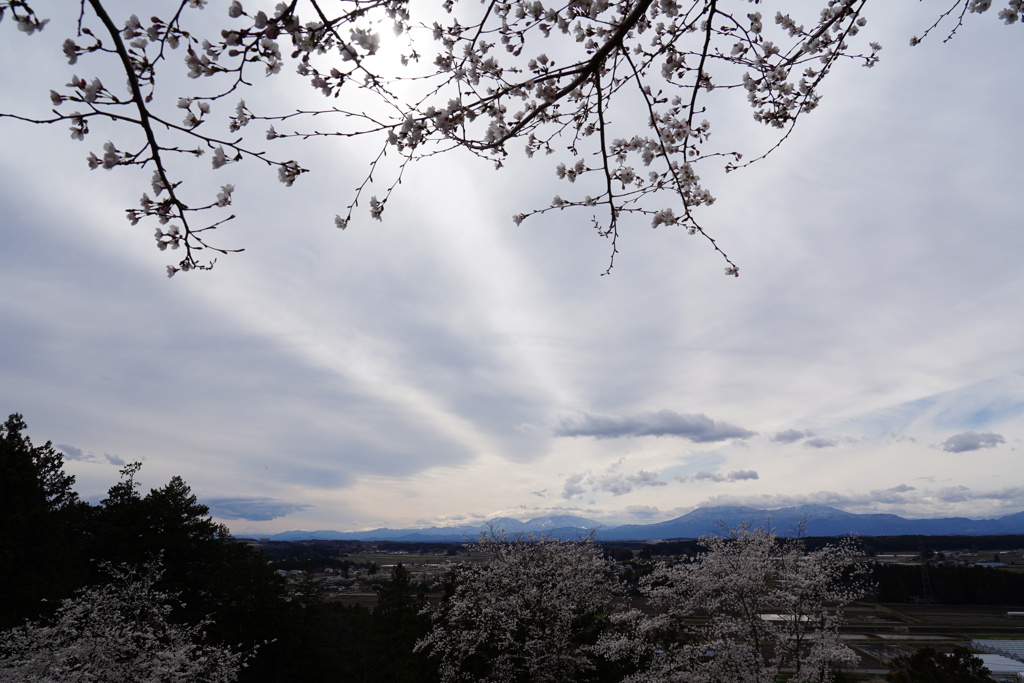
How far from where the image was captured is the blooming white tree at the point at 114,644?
48.8 ft

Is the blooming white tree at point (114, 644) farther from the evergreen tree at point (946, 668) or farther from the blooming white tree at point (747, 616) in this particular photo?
the evergreen tree at point (946, 668)

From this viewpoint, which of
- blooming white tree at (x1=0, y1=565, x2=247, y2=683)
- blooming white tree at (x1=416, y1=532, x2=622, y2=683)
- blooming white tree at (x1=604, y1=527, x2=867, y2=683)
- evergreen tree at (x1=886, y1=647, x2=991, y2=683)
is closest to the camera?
evergreen tree at (x1=886, y1=647, x2=991, y2=683)

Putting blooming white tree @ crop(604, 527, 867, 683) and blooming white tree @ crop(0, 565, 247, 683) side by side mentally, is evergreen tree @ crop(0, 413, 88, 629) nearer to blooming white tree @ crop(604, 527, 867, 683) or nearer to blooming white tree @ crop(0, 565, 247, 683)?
blooming white tree @ crop(0, 565, 247, 683)

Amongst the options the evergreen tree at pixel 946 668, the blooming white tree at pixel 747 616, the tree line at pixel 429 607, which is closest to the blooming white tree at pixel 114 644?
the tree line at pixel 429 607

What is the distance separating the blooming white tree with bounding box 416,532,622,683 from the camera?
1596cm

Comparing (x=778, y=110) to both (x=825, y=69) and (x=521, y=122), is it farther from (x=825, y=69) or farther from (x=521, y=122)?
(x=521, y=122)

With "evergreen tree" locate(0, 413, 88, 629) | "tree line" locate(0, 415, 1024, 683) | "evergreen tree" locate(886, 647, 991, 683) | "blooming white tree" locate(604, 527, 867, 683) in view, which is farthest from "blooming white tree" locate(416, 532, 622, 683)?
"evergreen tree" locate(0, 413, 88, 629)

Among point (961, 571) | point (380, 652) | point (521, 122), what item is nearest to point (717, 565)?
point (521, 122)

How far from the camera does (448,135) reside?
126 inches

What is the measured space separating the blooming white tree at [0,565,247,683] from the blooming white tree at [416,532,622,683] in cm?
780

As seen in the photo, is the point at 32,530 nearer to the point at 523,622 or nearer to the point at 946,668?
the point at 523,622

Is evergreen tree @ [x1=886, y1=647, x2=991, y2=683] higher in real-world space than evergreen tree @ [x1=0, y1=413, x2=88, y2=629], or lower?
lower

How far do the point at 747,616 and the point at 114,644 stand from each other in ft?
61.9

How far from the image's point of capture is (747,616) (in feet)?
45.6
